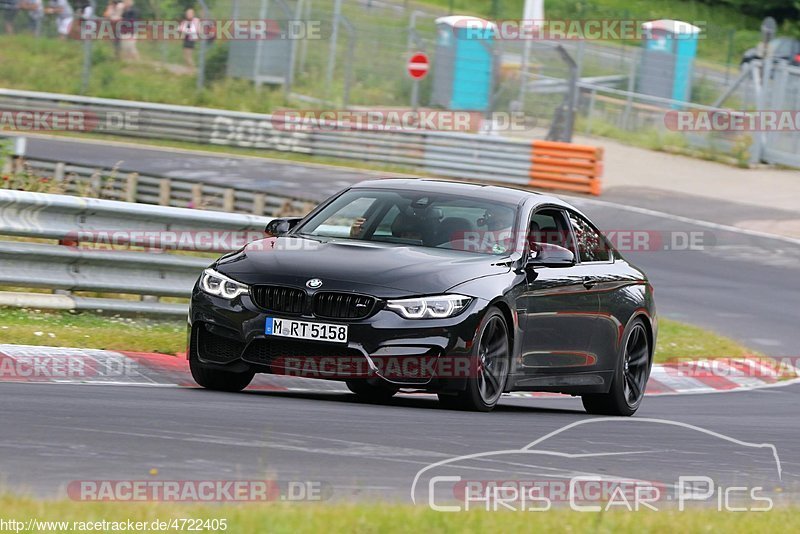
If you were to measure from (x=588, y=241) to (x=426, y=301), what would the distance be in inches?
97.9

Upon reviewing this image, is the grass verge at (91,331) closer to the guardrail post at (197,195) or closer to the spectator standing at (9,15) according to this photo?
the guardrail post at (197,195)

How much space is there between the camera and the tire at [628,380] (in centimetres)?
1091

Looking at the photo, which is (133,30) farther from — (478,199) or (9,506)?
(9,506)

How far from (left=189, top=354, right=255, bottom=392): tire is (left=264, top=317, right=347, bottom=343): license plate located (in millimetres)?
560

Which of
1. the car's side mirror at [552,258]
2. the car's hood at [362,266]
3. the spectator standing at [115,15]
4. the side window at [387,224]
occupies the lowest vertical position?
the car's hood at [362,266]

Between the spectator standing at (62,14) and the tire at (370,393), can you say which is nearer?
the tire at (370,393)

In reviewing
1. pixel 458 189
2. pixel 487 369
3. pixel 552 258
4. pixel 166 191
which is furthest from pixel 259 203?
pixel 487 369

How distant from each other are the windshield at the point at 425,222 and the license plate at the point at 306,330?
118 centimetres

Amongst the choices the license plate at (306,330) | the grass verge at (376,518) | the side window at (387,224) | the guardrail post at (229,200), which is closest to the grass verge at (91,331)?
the side window at (387,224)

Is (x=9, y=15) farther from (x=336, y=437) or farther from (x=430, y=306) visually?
(x=336, y=437)

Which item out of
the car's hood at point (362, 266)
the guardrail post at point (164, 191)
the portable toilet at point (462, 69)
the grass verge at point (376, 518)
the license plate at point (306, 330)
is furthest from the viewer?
the portable toilet at point (462, 69)

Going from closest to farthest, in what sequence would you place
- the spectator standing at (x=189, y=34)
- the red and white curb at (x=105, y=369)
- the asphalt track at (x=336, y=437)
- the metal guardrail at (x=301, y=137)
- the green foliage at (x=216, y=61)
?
1. the asphalt track at (x=336, y=437)
2. the red and white curb at (x=105, y=369)
3. the metal guardrail at (x=301, y=137)
4. the spectator standing at (x=189, y=34)
5. the green foliage at (x=216, y=61)

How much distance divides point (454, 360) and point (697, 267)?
47.8ft

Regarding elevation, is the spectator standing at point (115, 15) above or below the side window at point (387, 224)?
above
